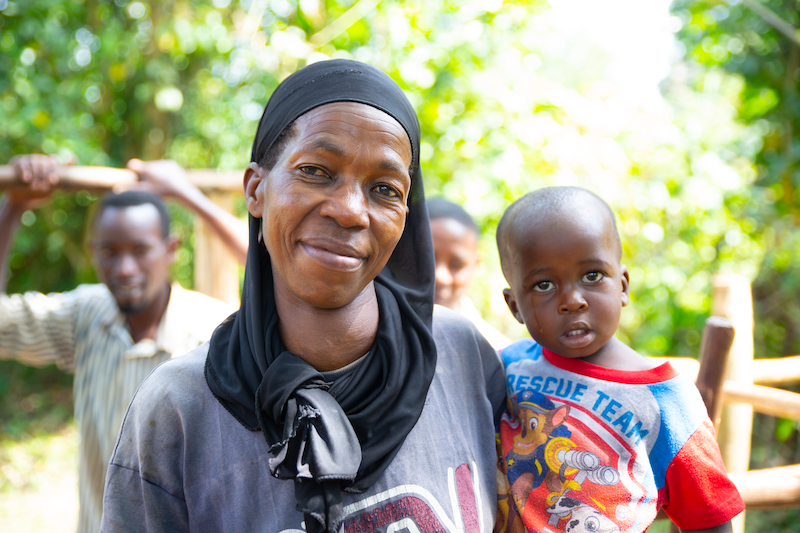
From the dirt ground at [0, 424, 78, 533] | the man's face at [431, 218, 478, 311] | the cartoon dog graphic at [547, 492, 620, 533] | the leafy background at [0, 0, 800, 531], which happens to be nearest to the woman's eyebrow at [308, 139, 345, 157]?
the cartoon dog graphic at [547, 492, 620, 533]

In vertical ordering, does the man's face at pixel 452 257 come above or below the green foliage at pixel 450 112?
below

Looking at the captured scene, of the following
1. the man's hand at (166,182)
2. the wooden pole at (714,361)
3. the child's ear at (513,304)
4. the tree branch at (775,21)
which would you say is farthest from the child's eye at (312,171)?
the tree branch at (775,21)

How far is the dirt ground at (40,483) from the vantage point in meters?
5.25

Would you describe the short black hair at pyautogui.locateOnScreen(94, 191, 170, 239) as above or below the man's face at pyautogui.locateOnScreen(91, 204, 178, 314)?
above

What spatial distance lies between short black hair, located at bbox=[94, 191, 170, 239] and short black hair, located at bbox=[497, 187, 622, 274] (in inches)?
80.4

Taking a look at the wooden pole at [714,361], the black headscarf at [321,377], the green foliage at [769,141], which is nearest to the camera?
the black headscarf at [321,377]

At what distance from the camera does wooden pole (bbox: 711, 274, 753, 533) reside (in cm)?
254

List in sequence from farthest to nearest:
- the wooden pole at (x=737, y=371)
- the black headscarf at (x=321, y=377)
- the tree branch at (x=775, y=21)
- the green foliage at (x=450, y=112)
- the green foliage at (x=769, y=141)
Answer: the green foliage at (x=769, y=141)
the green foliage at (x=450, y=112)
the tree branch at (x=775, y=21)
the wooden pole at (x=737, y=371)
the black headscarf at (x=321, y=377)

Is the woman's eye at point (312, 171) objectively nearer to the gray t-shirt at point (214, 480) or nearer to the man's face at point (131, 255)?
the gray t-shirt at point (214, 480)

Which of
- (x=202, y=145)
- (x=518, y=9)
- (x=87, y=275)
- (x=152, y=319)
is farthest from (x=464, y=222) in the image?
(x=87, y=275)

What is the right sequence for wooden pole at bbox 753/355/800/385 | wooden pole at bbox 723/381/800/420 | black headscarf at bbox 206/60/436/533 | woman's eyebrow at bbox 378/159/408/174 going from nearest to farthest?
black headscarf at bbox 206/60/436/533 < woman's eyebrow at bbox 378/159/408/174 < wooden pole at bbox 723/381/800/420 < wooden pole at bbox 753/355/800/385

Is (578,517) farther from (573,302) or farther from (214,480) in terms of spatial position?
(214,480)

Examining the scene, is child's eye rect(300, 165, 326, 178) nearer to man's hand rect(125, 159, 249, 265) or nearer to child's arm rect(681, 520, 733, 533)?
child's arm rect(681, 520, 733, 533)

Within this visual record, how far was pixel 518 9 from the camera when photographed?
4.84 m
